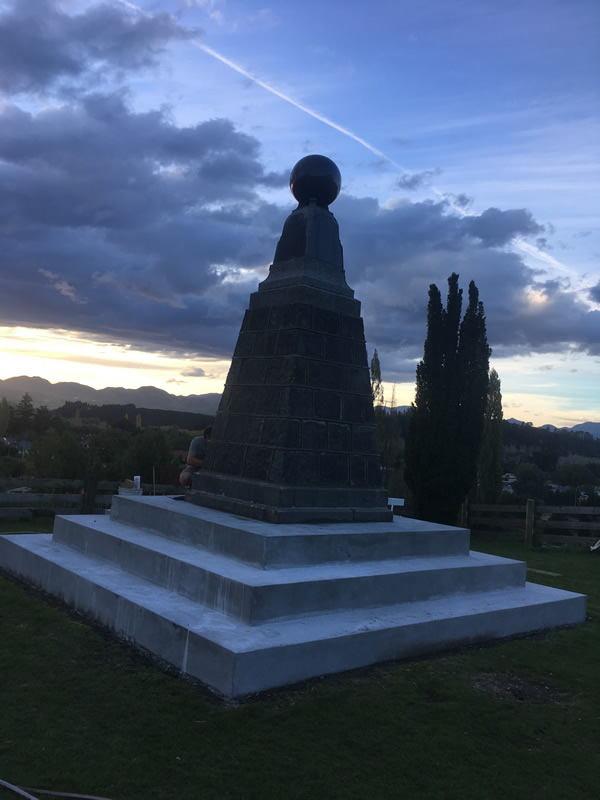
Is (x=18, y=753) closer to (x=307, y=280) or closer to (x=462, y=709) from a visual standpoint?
(x=462, y=709)

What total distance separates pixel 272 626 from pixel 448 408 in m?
10.9

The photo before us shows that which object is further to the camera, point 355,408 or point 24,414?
point 24,414

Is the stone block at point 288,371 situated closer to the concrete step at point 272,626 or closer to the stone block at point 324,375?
the stone block at point 324,375

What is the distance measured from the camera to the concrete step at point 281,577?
4703 millimetres

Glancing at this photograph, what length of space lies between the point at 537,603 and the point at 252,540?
3.07m

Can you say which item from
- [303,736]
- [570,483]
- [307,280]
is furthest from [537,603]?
[570,483]

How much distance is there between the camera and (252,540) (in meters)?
5.32

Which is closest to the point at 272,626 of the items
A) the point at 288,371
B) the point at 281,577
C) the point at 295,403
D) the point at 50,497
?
the point at 281,577

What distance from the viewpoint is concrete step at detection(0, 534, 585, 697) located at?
4109mm

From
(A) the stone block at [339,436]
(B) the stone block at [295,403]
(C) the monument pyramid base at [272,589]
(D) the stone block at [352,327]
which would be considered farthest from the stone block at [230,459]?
(D) the stone block at [352,327]

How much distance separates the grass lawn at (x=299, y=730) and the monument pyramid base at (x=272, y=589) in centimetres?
21

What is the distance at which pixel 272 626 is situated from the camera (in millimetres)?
4555

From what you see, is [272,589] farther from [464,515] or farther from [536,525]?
[464,515]

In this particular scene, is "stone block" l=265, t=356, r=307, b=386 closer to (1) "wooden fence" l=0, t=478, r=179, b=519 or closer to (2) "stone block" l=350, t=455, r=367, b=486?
(2) "stone block" l=350, t=455, r=367, b=486
